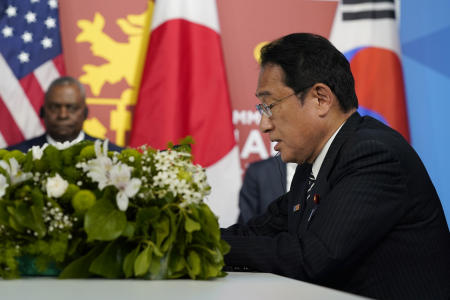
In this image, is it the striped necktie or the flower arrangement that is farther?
the striped necktie

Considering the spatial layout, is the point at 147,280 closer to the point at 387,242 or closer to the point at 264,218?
the point at 387,242

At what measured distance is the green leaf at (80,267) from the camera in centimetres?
153

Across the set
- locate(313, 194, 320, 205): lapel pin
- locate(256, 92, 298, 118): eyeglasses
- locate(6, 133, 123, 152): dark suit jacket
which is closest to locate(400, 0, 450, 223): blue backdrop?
locate(6, 133, 123, 152): dark suit jacket

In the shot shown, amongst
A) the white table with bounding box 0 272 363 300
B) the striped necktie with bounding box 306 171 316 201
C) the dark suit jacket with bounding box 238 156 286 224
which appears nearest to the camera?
the white table with bounding box 0 272 363 300

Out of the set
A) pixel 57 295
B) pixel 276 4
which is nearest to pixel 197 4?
pixel 276 4

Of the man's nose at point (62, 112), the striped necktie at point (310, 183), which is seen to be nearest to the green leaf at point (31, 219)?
the striped necktie at point (310, 183)

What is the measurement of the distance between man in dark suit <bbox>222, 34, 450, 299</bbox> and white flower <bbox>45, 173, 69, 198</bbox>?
0.64 metres

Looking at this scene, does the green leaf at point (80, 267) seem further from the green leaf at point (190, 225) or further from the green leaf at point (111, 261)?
the green leaf at point (190, 225)

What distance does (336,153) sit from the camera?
2148 mm

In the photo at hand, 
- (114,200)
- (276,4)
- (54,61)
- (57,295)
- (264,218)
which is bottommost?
(264,218)

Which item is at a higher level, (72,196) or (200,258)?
(72,196)

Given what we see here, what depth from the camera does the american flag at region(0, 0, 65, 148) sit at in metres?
4.81

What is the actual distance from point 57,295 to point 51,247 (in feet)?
1.04

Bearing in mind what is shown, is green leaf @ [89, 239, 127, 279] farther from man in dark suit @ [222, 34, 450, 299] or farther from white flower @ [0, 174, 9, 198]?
man in dark suit @ [222, 34, 450, 299]
